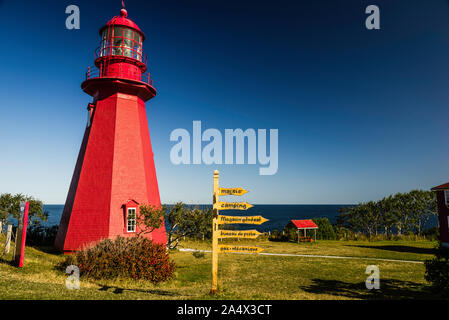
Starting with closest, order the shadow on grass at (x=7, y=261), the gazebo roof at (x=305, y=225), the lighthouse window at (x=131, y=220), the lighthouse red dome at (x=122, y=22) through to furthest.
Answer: the shadow on grass at (x=7, y=261)
the lighthouse window at (x=131, y=220)
the lighthouse red dome at (x=122, y=22)
the gazebo roof at (x=305, y=225)

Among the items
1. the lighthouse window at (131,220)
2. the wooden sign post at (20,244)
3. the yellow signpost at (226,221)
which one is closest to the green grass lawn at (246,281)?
the wooden sign post at (20,244)

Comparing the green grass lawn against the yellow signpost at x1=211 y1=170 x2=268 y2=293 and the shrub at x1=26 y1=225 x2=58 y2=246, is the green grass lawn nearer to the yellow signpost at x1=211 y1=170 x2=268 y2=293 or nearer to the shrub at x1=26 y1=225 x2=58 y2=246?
the yellow signpost at x1=211 y1=170 x2=268 y2=293

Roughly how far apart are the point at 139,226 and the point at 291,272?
1044 centimetres

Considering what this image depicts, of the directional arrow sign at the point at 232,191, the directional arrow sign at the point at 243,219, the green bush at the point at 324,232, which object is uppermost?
the directional arrow sign at the point at 232,191

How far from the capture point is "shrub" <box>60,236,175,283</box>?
461 inches

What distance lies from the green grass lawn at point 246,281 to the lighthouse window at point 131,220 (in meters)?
4.11

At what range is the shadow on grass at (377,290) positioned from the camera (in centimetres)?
1016

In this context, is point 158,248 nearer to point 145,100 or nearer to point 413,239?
point 145,100

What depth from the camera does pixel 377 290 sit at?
11383 millimetres

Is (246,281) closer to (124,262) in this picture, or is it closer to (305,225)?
(124,262)

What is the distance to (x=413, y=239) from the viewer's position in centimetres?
3188

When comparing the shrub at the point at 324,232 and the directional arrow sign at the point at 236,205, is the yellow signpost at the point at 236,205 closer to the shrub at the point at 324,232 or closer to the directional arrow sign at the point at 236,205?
the directional arrow sign at the point at 236,205

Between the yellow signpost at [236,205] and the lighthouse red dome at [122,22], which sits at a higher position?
the lighthouse red dome at [122,22]
